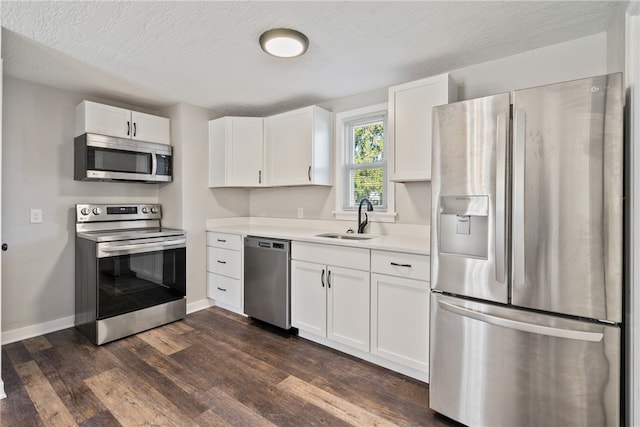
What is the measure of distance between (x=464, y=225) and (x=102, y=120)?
10.3 ft

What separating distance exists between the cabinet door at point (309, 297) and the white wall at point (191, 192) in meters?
1.32

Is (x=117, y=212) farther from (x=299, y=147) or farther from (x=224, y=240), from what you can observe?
(x=299, y=147)

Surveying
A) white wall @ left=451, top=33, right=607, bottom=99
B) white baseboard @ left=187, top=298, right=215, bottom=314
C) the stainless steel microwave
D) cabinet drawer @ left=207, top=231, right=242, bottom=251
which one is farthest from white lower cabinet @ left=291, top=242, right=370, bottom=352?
the stainless steel microwave

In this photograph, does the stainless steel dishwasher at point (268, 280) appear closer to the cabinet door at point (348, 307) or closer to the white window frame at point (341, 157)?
the cabinet door at point (348, 307)

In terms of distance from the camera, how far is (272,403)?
6.14 ft

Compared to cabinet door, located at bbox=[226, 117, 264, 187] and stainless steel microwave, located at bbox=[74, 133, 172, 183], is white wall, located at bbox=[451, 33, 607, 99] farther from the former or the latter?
stainless steel microwave, located at bbox=[74, 133, 172, 183]

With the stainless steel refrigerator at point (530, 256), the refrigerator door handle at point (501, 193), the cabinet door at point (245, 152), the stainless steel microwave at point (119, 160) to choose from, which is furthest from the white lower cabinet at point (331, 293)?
the stainless steel microwave at point (119, 160)

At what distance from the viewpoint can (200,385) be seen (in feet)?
6.71

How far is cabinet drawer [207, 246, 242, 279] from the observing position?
316 centimetres

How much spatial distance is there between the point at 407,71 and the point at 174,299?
2.96m

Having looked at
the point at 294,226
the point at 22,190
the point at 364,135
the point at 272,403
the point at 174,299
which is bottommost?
the point at 272,403

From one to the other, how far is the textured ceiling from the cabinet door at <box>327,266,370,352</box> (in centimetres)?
158

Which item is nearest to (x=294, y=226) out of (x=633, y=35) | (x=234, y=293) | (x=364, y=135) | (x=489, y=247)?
(x=234, y=293)

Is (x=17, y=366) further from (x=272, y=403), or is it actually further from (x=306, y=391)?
(x=306, y=391)
